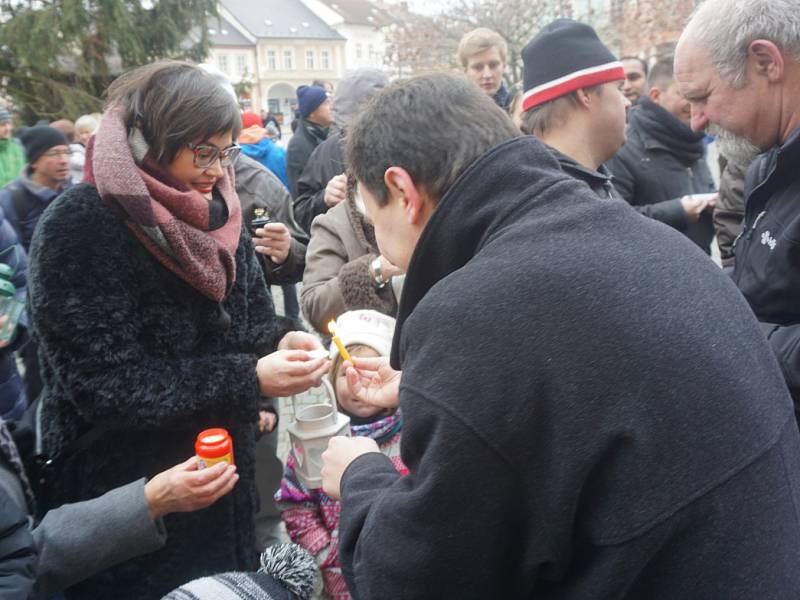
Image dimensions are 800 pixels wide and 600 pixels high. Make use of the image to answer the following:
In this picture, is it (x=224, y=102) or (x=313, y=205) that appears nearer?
(x=224, y=102)

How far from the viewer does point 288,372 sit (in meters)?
2.02

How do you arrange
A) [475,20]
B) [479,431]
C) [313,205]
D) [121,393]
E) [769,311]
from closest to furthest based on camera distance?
[479,431] < [121,393] < [769,311] < [313,205] < [475,20]

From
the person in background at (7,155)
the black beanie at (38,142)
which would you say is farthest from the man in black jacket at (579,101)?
the person in background at (7,155)

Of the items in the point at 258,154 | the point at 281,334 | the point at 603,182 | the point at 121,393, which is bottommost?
the point at 258,154

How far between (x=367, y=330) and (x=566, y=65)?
119 centimetres

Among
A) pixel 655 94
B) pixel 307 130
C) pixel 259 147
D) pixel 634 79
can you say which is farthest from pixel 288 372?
pixel 634 79

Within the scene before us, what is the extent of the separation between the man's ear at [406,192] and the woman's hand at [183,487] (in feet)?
2.91

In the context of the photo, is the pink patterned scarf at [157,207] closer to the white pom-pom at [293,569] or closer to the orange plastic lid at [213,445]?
the orange plastic lid at [213,445]

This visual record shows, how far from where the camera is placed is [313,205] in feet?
13.6

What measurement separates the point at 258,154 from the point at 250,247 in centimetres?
428

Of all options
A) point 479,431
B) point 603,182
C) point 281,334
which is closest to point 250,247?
point 281,334

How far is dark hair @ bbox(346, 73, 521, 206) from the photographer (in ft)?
4.13

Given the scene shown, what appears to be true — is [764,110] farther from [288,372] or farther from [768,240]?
[288,372]

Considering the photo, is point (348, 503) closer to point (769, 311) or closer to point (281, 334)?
point (281, 334)
